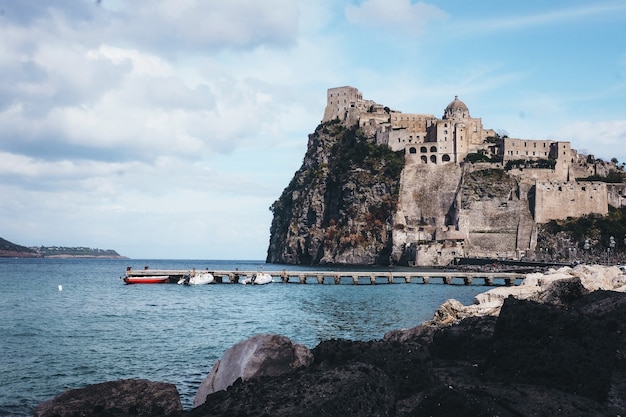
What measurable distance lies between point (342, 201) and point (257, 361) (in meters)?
107

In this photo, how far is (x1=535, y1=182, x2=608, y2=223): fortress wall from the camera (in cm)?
10156

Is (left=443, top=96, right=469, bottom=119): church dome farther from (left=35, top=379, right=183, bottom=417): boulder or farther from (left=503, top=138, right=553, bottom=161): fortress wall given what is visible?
(left=35, top=379, right=183, bottom=417): boulder

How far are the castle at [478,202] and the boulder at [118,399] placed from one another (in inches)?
3659

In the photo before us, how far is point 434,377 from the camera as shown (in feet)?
33.6

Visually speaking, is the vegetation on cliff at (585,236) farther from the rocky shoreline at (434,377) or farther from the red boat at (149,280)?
the rocky shoreline at (434,377)

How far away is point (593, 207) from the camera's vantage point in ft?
335

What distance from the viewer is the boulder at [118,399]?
1161 centimetres

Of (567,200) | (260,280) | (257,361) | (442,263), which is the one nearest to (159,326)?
(257,361)

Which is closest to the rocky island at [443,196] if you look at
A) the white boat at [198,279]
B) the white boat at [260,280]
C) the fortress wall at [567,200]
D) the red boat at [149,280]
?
the fortress wall at [567,200]

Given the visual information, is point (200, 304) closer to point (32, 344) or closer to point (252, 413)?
point (32, 344)

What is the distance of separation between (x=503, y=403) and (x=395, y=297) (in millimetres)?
41275

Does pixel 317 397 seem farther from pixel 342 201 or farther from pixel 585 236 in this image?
pixel 342 201

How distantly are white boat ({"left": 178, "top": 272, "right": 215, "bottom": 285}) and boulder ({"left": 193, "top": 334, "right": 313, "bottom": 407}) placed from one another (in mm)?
57617

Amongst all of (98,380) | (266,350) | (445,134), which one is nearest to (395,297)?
(98,380)
